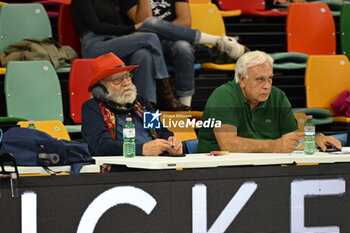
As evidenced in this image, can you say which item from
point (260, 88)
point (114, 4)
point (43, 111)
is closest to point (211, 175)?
point (260, 88)

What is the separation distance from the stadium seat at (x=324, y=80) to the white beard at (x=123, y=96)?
7.32 feet

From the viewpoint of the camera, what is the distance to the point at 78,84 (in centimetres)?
516

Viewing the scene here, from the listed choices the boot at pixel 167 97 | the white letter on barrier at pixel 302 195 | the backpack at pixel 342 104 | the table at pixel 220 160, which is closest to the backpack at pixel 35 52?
the boot at pixel 167 97

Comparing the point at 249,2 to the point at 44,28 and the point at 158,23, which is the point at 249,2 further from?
the point at 44,28

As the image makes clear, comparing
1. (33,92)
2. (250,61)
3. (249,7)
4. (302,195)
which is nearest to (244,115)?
(250,61)

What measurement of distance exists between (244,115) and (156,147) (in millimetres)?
689

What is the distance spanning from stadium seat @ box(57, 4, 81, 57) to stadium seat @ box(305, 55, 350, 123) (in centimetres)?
197

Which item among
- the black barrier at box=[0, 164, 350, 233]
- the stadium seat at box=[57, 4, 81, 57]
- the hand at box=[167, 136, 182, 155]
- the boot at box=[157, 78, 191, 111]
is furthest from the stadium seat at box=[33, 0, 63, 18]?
the black barrier at box=[0, 164, 350, 233]

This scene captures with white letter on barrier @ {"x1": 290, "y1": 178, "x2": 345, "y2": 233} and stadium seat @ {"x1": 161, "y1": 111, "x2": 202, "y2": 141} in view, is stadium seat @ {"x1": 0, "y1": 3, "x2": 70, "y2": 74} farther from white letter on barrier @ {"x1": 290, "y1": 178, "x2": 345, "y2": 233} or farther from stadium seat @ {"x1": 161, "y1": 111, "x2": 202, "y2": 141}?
white letter on barrier @ {"x1": 290, "y1": 178, "x2": 345, "y2": 233}

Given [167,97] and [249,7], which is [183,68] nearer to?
[167,97]

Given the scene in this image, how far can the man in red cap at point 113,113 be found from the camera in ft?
12.1

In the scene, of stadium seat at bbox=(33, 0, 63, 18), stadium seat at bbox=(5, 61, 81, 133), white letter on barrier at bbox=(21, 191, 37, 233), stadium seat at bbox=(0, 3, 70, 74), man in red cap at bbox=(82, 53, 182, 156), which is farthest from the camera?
stadium seat at bbox=(33, 0, 63, 18)

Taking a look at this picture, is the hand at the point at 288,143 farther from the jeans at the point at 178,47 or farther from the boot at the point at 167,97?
the jeans at the point at 178,47

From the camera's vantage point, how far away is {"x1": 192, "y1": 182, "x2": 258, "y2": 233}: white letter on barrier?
114 inches
